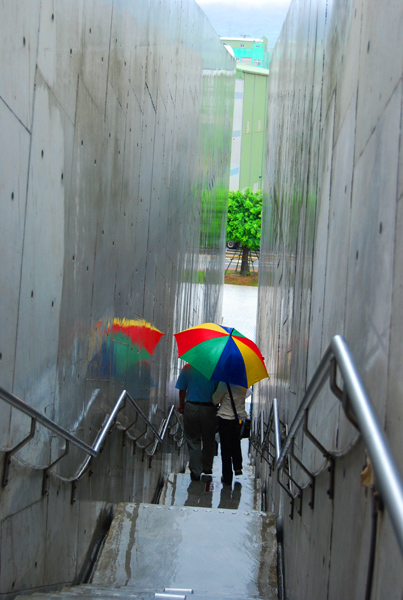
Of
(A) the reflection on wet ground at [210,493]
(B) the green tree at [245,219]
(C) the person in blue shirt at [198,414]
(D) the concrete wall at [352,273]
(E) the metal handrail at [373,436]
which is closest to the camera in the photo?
(E) the metal handrail at [373,436]

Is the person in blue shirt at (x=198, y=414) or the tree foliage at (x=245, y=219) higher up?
the tree foliage at (x=245, y=219)

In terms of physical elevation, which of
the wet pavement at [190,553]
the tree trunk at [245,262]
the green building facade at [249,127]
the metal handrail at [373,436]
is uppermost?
the green building facade at [249,127]

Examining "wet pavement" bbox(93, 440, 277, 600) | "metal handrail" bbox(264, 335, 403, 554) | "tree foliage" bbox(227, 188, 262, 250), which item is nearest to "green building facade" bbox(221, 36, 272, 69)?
"tree foliage" bbox(227, 188, 262, 250)

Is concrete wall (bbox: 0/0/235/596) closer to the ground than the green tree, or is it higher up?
closer to the ground

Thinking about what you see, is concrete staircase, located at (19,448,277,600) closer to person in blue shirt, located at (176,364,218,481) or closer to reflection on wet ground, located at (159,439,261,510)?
reflection on wet ground, located at (159,439,261,510)

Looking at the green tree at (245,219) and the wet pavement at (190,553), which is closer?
the wet pavement at (190,553)

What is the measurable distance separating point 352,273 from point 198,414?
17.7ft

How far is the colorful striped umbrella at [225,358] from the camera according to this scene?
24.1ft

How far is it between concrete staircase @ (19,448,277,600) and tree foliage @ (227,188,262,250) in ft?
96.5

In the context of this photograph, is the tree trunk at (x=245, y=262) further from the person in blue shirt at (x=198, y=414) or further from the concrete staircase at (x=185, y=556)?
the concrete staircase at (x=185, y=556)

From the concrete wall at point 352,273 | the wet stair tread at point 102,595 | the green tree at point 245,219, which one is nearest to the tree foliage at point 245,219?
the green tree at point 245,219

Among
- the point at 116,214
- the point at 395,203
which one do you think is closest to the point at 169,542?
the point at 116,214

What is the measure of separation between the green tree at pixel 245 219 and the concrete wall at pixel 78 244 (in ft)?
85.3

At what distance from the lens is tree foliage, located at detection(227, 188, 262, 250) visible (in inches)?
1378
